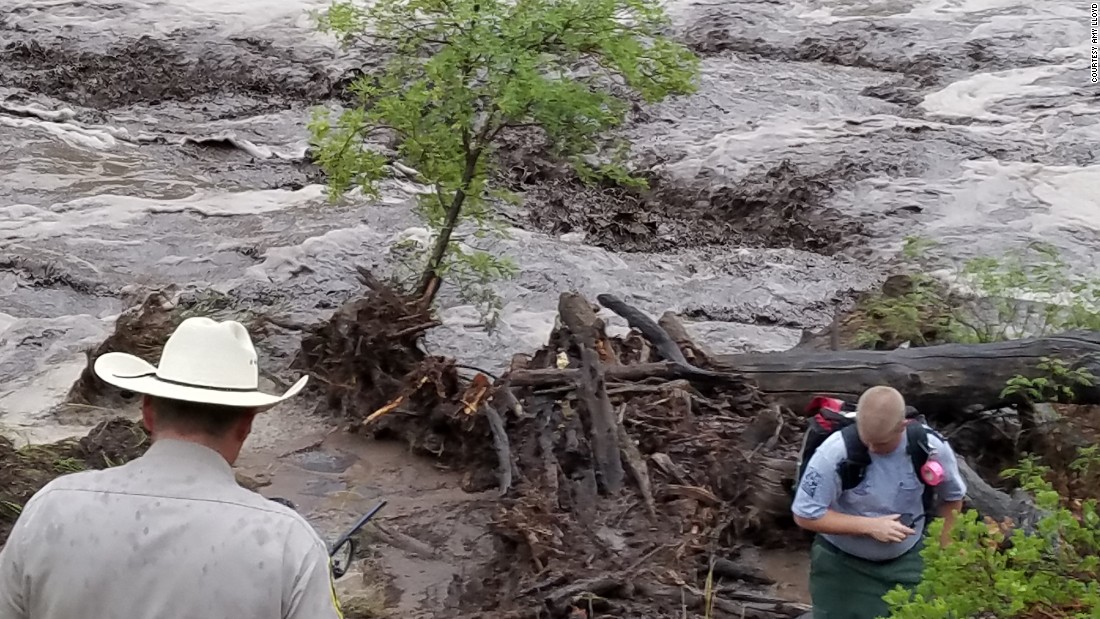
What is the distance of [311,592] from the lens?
222 cm

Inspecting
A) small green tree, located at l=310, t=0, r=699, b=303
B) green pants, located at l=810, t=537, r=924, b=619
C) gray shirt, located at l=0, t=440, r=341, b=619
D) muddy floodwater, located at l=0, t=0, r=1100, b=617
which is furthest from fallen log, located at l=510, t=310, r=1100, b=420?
gray shirt, located at l=0, t=440, r=341, b=619

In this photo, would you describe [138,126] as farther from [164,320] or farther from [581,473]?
[581,473]

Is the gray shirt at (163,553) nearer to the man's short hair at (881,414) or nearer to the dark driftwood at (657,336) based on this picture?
the man's short hair at (881,414)

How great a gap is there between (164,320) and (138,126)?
7245mm

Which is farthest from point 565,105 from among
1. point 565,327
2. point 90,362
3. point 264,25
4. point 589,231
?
point 264,25

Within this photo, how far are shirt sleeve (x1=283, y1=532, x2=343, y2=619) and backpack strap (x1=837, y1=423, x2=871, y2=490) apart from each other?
2.47 metres

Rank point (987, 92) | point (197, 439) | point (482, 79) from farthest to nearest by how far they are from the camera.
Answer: point (987, 92) < point (482, 79) < point (197, 439)

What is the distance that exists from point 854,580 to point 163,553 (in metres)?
2.98

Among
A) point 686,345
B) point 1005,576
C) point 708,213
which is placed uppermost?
point 1005,576

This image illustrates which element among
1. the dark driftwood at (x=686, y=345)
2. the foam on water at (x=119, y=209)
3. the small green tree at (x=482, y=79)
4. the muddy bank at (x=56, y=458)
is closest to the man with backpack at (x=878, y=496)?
the dark driftwood at (x=686, y=345)

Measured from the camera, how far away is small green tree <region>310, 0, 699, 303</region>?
7.16 m

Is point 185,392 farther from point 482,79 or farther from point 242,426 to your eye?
point 482,79

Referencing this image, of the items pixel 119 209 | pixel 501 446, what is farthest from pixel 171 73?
pixel 501 446

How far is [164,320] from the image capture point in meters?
8.55
